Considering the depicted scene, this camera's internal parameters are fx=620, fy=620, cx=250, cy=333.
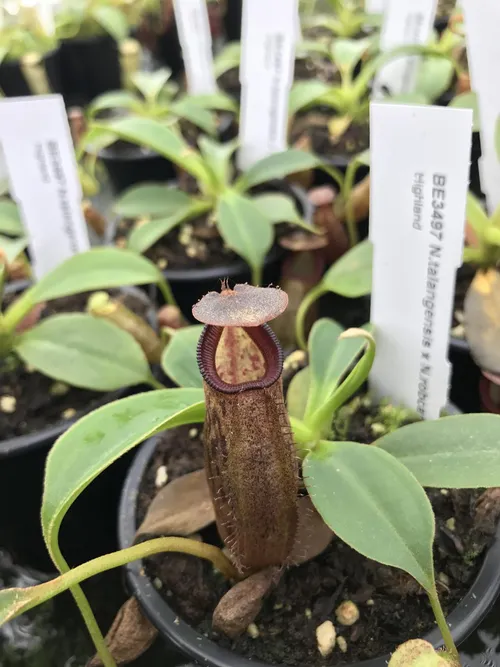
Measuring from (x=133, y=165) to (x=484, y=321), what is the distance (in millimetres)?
962

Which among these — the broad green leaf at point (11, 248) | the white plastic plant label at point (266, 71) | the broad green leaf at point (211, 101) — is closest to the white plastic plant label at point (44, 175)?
the broad green leaf at point (11, 248)

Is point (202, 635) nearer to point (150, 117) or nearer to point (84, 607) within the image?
point (84, 607)

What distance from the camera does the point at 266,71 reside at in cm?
106

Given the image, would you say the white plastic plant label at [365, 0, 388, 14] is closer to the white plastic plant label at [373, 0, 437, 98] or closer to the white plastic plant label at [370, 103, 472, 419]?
the white plastic plant label at [373, 0, 437, 98]

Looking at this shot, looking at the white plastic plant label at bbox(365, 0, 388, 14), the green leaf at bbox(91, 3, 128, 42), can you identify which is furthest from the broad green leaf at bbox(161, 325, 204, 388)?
the green leaf at bbox(91, 3, 128, 42)

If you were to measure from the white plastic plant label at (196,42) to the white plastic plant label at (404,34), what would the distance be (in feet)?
1.18

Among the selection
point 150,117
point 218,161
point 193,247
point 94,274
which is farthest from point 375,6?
point 94,274

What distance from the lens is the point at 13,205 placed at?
3.47 ft

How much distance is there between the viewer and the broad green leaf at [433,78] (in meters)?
1.24

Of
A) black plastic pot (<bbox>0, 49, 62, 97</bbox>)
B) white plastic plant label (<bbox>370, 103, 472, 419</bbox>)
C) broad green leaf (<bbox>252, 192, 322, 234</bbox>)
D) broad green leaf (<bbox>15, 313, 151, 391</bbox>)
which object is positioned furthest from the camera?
black plastic pot (<bbox>0, 49, 62, 97</bbox>)

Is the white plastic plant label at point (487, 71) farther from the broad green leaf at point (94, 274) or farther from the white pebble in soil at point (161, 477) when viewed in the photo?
the white pebble in soil at point (161, 477)

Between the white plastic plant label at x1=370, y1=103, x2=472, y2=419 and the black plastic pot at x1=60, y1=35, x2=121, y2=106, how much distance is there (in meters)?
1.54

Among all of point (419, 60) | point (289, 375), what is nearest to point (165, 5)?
point (419, 60)

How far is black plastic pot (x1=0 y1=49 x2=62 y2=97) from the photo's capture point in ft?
5.60
